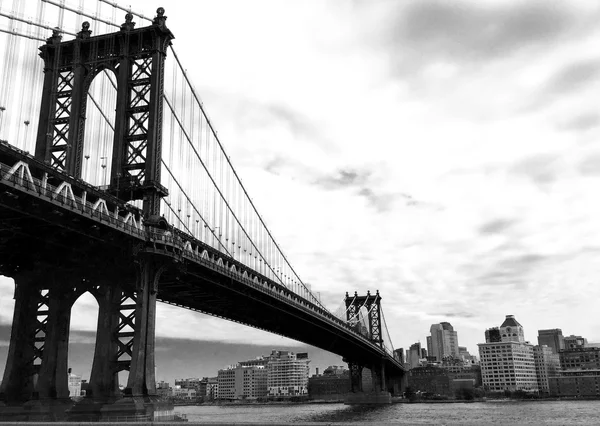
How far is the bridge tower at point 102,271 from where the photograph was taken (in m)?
47.4

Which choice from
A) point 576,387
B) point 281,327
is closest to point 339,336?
point 281,327

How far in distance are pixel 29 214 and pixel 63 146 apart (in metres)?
18.2

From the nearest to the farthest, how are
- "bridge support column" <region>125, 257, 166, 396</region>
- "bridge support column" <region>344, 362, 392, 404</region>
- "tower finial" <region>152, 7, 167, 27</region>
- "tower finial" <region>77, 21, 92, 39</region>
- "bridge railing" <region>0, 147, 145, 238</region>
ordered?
"bridge railing" <region>0, 147, 145, 238</region> → "bridge support column" <region>125, 257, 166, 396</region> → "tower finial" <region>152, 7, 167, 27</region> → "tower finial" <region>77, 21, 92, 39</region> → "bridge support column" <region>344, 362, 392, 404</region>

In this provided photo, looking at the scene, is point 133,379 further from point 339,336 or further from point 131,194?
point 339,336

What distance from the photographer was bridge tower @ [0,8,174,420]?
47.4 m

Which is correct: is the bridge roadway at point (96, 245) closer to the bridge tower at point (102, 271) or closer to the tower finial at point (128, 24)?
the bridge tower at point (102, 271)

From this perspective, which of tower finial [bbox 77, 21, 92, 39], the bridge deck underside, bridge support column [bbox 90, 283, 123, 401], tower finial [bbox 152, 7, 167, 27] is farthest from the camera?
tower finial [bbox 77, 21, 92, 39]

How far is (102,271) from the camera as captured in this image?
163 ft

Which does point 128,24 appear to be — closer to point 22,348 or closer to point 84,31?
point 84,31

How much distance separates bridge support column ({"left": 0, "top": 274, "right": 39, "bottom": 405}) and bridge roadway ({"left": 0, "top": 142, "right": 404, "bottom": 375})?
5.92 ft

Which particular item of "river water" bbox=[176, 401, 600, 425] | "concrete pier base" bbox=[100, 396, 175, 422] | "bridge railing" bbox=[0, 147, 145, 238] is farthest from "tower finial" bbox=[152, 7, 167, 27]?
"river water" bbox=[176, 401, 600, 425]

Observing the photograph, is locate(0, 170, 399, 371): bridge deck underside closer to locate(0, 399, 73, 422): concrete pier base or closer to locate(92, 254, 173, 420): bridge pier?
locate(92, 254, 173, 420): bridge pier

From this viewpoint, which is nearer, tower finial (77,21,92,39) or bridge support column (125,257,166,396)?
bridge support column (125,257,166,396)

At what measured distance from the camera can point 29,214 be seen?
38219 mm
